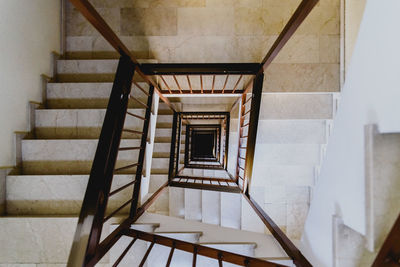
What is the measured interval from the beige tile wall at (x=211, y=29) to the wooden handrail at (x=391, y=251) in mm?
2464

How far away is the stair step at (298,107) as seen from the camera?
8.26ft

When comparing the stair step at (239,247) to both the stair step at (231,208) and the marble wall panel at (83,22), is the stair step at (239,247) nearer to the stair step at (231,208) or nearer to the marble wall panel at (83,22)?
the stair step at (231,208)

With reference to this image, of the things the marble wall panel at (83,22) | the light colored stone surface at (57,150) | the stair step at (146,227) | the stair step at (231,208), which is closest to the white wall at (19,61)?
the light colored stone surface at (57,150)

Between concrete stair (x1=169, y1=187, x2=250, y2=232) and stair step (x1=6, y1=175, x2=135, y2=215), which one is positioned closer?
stair step (x1=6, y1=175, x2=135, y2=215)

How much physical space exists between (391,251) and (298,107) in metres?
2.21

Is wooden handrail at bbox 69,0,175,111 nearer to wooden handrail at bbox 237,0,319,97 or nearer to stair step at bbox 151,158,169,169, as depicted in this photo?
wooden handrail at bbox 237,0,319,97

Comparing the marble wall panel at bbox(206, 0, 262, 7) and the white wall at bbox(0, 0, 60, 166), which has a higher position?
the marble wall panel at bbox(206, 0, 262, 7)

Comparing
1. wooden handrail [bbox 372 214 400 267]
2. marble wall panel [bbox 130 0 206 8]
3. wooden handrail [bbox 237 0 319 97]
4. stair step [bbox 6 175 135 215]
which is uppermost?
marble wall panel [bbox 130 0 206 8]

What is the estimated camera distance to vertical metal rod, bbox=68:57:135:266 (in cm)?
107

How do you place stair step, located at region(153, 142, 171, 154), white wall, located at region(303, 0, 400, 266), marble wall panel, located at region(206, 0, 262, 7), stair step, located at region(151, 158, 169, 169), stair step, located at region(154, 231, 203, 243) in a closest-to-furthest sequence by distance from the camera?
white wall, located at region(303, 0, 400, 266) < stair step, located at region(154, 231, 203, 243) < marble wall panel, located at region(206, 0, 262, 7) < stair step, located at region(151, 158, 169, 169) < stair step, located at region(153, 142, 171, 154)

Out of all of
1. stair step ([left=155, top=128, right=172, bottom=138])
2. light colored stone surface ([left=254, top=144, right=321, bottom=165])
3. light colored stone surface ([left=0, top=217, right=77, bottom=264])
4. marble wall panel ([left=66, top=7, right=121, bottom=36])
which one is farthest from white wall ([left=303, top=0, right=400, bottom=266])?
stair step ([left=155, top=128, right=172, bottom=138])

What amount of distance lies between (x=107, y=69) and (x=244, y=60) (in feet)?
5.52

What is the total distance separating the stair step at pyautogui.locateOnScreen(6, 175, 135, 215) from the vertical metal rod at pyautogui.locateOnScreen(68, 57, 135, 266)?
2.10 ft

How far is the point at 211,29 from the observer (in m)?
2.86
